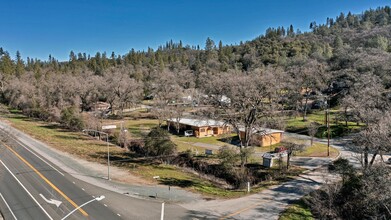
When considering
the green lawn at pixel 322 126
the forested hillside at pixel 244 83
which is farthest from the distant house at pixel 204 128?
the green lawn at pixel 322 126

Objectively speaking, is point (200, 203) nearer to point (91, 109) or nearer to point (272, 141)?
point (272, 141)

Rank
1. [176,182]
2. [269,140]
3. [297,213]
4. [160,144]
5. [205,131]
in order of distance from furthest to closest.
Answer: [205,131]
[269,140]
[160,144]
[176,182]
[297,213]

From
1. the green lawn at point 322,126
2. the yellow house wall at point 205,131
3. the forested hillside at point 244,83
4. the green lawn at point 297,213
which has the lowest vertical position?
the green lawn at point 297,213

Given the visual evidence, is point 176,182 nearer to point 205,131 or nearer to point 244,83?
point 244,83

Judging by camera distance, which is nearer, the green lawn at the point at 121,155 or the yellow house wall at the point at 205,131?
the green lawn at the point at 121,155

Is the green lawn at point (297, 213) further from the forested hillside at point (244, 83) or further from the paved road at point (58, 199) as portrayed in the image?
the forested hillside at point (244, 83)

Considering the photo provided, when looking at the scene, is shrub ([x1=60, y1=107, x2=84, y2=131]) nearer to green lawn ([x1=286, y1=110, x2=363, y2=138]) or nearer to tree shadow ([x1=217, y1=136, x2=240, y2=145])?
tree shadow ([x1=217, y1=136, x2=240, y2=145])

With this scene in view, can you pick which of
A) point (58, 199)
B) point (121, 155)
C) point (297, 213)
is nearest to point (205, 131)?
point (121, 155)

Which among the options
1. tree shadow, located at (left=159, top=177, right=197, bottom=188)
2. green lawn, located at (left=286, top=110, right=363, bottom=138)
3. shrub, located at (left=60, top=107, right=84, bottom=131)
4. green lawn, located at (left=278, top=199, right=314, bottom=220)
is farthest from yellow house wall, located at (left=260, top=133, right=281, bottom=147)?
shrub, located at (left=60, top=107, right=84, bottom=131)

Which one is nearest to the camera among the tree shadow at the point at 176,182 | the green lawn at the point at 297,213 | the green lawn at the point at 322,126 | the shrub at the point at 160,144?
the green lawn at the point at 297,213
